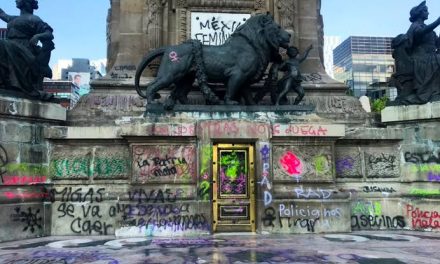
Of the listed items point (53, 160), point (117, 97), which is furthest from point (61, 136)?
point (117, 97)

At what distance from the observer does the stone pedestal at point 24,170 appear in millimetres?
11461

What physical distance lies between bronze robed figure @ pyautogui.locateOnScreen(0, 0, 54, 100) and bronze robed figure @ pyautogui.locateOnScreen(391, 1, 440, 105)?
35.1ft

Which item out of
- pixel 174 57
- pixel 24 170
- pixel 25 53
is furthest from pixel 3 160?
pixel 174 57

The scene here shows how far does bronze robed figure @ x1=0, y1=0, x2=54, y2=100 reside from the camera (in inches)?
482

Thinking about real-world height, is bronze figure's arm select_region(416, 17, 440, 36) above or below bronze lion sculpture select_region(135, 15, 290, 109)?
above

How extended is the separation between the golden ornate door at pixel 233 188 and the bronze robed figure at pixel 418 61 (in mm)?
5419

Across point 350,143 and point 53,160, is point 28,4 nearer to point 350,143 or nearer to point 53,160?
point 53,160

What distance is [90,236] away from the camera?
11898mm

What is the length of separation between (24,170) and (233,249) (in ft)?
20.2

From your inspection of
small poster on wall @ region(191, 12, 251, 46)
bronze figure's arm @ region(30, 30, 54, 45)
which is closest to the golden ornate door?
small poster on wall @ region(191, 12, 251, 46)

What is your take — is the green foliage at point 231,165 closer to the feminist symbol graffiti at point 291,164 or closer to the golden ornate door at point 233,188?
the golden ornate door at point 233,188

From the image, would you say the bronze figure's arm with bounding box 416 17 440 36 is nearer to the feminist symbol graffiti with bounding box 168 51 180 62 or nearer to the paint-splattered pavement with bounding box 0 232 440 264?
the paint-splattered pavement with bounding box 0 232 440 264

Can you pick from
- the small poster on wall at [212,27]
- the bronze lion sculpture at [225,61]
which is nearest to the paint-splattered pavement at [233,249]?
the bronze lion sculpture at [225,61]

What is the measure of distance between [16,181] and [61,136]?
5.43 feet
